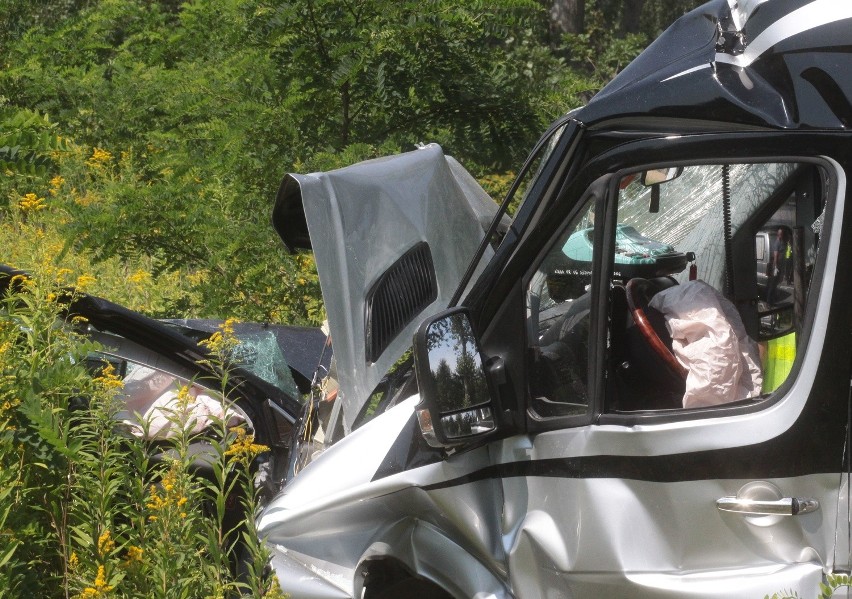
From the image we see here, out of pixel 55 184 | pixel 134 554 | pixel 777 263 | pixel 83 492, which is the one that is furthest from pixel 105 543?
pixel 55 184

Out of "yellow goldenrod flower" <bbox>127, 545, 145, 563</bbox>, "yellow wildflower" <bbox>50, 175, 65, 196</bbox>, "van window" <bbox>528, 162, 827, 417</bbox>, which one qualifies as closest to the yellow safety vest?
"van window" <bbox>528, 162, 827, 417</bbox>

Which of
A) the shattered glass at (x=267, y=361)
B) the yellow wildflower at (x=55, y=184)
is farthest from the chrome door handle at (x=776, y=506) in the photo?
the yellow wildflower at (x=55, y=184)

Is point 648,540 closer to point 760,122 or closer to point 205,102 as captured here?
point 760,122

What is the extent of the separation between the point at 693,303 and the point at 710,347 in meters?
0.15

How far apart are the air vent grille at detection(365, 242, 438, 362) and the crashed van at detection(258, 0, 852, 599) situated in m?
0.01

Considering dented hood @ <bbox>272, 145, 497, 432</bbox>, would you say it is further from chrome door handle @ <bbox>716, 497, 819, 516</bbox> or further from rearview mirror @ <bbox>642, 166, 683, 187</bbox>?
chrome door handle @ <bbox>716, 497, 819, 516</bbox>

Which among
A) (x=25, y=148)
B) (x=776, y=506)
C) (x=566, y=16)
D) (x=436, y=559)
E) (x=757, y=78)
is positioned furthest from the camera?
(x=566, y=16)

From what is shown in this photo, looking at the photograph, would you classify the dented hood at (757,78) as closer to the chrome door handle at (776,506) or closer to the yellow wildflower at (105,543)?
the chrome door handle at (776,506)

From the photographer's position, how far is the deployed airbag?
259cm

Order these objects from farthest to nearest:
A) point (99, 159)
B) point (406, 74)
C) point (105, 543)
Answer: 1. point (99, 159)
2. point (406, 74)
3. point (105, 543)

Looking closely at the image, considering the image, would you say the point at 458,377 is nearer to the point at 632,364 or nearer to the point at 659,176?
the point at 632,364

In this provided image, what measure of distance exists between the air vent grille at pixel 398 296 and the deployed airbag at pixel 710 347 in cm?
101

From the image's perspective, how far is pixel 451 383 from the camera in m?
2.77

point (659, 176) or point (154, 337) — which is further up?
point (659, 176)
